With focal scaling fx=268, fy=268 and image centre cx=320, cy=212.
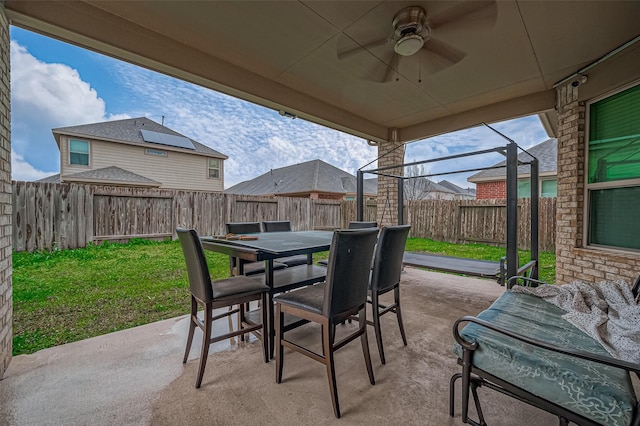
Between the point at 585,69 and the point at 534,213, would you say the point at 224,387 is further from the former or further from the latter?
the point at 585,69

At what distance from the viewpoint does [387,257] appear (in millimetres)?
2258

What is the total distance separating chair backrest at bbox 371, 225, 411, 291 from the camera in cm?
218

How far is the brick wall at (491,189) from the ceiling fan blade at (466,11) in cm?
1121

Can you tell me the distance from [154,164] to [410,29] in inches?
452

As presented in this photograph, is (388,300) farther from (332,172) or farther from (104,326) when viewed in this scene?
(332,172)

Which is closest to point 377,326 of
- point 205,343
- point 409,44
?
point 205,343

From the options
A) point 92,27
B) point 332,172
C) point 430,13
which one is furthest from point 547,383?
point 332,172

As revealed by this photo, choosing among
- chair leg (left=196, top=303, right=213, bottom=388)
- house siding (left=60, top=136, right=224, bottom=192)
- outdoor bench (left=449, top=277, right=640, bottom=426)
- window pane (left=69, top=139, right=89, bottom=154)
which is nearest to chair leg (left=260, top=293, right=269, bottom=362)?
chair leg (left=196, top=303, right=213, bottom=388)

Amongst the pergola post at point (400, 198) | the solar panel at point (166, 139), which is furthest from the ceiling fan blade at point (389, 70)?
the solar panel at point (166, 139)

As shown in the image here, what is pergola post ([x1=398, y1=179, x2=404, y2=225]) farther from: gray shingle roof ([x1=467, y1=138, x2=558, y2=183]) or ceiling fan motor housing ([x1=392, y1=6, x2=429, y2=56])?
gray shingle roof ([x1=467, y1=138, x2=558, y2=183])

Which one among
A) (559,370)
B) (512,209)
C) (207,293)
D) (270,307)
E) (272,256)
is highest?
(512,209)

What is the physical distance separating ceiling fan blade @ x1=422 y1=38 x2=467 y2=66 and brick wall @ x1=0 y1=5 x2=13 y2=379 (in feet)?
11.7

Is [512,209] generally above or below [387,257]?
above

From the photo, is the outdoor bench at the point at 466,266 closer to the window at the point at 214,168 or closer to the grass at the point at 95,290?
the grass at the point at 95,290
